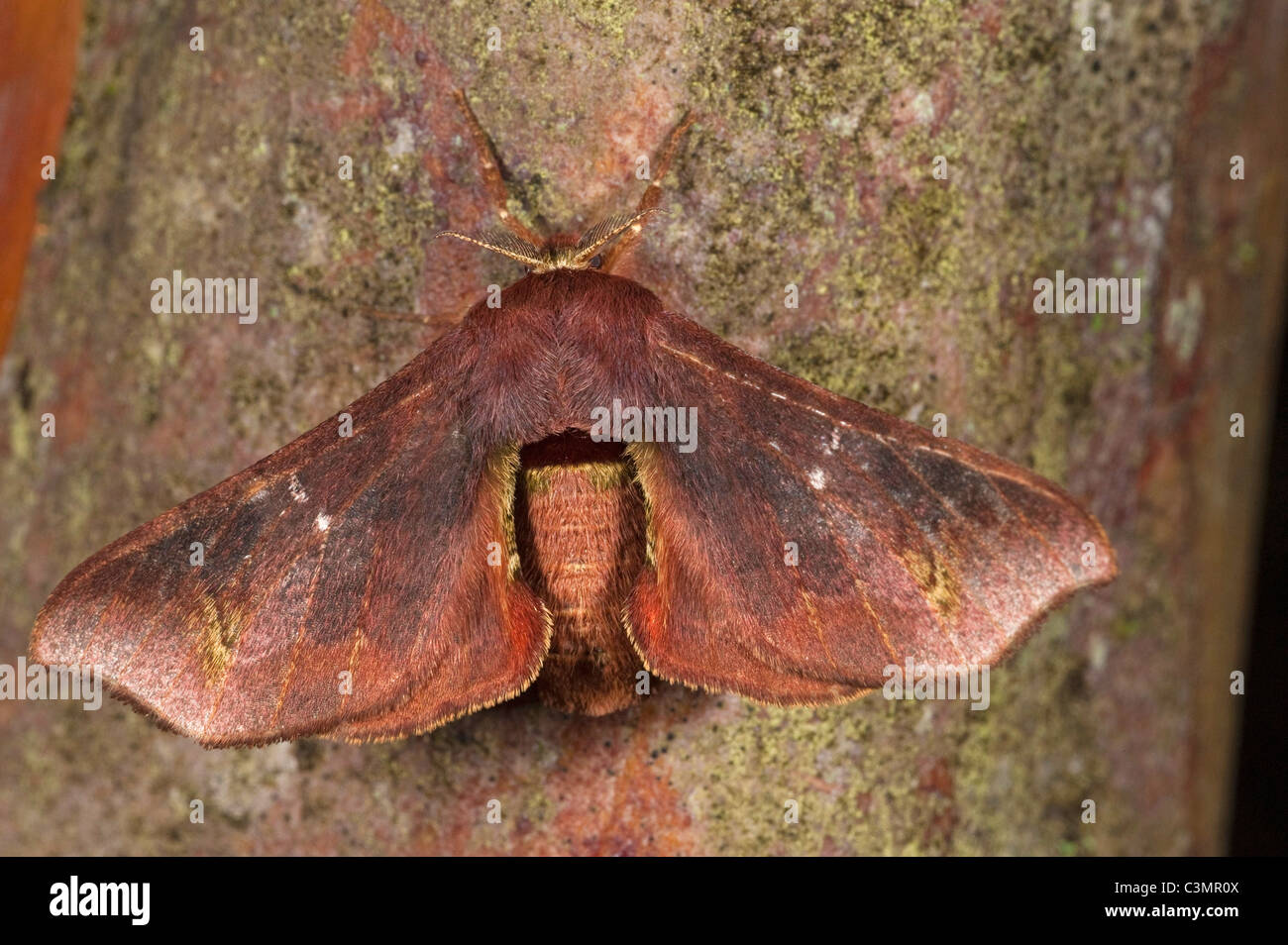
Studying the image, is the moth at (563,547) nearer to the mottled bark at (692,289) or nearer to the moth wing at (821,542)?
the moth wing at (821,542)

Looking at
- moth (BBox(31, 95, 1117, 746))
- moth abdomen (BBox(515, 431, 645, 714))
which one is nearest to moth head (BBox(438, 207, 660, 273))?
moth (BBox(31, 95, 1117, 746))

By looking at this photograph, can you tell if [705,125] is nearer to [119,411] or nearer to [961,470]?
[961,470]

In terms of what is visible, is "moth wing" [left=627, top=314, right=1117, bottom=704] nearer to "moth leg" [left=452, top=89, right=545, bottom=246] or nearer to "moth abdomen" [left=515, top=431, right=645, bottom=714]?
"moth abdomen" [left=515, top=431, right=645, bottom=714]

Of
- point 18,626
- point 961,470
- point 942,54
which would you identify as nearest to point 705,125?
point 942,54

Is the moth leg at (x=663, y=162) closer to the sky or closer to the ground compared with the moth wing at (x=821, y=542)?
closer to the sky

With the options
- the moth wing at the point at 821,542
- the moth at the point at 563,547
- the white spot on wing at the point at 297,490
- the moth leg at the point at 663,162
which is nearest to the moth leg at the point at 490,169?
the moth at the point at 563,547

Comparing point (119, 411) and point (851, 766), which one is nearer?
point (851, 766)

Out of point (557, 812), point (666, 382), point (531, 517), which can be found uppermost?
point (666, 382)
